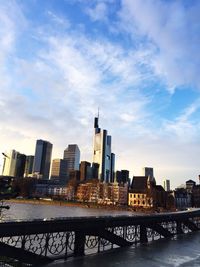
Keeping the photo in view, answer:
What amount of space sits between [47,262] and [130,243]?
9.68 metres

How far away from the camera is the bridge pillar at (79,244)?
20.9 m

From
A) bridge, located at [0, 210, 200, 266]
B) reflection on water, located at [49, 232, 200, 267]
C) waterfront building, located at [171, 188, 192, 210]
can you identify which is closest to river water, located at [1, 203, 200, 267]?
reflection on water, located at [49, 232, 200, 267]

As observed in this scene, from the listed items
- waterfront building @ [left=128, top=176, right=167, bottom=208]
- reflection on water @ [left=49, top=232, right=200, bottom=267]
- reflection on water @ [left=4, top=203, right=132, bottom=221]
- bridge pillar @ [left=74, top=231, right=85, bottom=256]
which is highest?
waterfront building @ [left=128, top=176, right=167, bottom=208]

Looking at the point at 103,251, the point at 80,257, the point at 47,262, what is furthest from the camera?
the point at 103,251

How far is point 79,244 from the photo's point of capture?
21188 mm

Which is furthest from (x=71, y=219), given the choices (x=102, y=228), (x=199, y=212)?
(x=199, y=212)

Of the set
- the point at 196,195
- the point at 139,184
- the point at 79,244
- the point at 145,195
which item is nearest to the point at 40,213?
the point at 79,244

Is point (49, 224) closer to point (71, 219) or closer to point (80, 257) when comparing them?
point (71, 219)

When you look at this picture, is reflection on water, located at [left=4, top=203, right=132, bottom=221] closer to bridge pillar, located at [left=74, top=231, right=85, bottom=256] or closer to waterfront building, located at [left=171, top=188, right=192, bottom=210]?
bridge pillar, located at [left=74, top=231, right=85, bottom=256]

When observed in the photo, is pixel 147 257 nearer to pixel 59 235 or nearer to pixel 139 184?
pixel 59 235

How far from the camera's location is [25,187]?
598 feet

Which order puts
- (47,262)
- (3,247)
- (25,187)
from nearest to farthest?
(3,247), (47,262), (25,187)

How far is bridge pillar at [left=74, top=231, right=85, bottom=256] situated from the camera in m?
20.9

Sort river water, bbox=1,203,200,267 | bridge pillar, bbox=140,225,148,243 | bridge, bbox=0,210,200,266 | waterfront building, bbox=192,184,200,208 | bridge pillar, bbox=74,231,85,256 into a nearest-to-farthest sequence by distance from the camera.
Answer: bridge, bbox=0,210,200,266
river water, bbox=1,203,200,267
bridge pillar, bbox=74,231,85,256
bridge pillar, bbox=140,225,148,243
waterfront building, bbox=192,184,200,208
